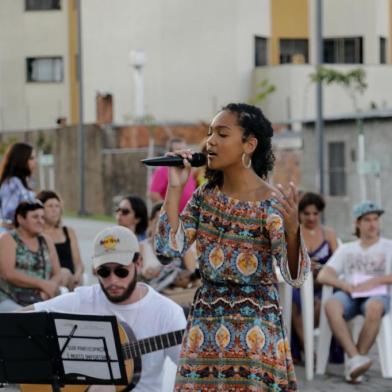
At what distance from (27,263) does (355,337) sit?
278 cm

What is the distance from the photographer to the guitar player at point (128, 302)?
6.95 meters

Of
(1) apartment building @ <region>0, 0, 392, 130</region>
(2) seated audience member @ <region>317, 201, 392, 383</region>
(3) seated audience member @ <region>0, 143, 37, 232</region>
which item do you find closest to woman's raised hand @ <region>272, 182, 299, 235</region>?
(2) seated audience member @ <region>317, 201, 392, 383</region>

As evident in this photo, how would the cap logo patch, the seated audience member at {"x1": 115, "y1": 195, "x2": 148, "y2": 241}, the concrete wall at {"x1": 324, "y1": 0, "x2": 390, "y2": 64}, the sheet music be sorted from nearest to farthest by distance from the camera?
the sheet music
the cap logo patch
the seated audience member at {"x1": 115, "y1": 195, "x2": 148, "y2": 241}
the concrete wall at {"x1": 324, "y1": 0, "x2": 390, "y2": 64}

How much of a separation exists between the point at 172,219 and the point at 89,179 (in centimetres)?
3482

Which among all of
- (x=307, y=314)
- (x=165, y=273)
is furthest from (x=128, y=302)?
(x=307, y=314)

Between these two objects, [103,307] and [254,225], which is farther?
[103,307]

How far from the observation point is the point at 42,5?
49688mm

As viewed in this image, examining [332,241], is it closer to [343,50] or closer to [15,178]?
[15,178]

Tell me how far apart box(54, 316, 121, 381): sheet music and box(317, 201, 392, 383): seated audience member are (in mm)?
4425

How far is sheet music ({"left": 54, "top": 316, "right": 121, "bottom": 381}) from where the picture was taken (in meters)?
6.24

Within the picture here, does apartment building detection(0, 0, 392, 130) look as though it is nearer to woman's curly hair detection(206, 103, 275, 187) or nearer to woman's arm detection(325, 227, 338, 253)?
woman's arm detection(325, 227, 338, 253)

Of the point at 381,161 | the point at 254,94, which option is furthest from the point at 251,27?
the point at 381,161

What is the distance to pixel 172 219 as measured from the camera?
5539 mm

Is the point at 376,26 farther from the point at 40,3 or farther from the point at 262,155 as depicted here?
the point at 262,155
